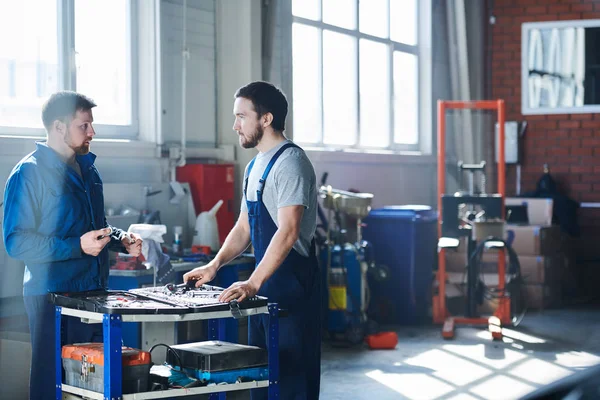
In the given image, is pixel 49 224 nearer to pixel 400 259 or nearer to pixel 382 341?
pixel 382 341

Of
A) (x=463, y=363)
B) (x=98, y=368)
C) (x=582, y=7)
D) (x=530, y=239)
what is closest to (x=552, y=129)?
(x=582, y=7)

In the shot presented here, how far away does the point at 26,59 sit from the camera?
4.95 metres

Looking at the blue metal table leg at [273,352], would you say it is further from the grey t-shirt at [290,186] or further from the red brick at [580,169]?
the red brick at [580,169]

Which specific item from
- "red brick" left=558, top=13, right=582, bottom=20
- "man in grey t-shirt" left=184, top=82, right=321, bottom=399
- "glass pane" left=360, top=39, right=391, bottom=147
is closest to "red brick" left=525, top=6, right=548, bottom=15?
"red brick" left=558, top=13, right=582, bottom=20

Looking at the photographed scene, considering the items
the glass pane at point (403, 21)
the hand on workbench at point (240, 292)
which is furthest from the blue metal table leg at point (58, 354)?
the glass pane at point (403, 21)

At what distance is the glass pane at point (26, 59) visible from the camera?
4.84 m

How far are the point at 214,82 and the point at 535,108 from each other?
4.59 metres

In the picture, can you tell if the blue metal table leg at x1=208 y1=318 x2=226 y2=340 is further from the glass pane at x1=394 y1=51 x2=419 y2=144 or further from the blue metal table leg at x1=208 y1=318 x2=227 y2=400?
the glass pane at x1=394 y1=51 x2=419 y2=144

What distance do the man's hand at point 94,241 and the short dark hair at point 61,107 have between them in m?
0.49

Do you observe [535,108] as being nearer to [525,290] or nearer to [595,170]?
[595,170]

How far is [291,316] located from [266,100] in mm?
830

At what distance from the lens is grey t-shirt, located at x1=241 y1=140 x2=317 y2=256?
11.0ft

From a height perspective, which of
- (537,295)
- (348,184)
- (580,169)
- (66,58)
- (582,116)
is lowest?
(537,295)

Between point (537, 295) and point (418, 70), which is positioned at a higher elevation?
point (418, 70)
